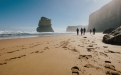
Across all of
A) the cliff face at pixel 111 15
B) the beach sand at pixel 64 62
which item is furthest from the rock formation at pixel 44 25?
the beach sand at pixel 64 62

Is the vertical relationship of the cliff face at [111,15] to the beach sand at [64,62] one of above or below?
above

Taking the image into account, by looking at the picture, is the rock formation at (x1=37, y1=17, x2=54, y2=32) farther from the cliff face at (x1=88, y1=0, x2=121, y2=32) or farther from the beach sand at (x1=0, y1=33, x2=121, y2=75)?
the beach sand at (x1=0, y1=33, x2=121, y2=75)

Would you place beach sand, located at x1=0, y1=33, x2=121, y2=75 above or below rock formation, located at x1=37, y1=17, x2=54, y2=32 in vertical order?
below

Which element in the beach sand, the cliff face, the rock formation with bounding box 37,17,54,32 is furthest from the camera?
the rock formation with bounding box 37,17,54,32

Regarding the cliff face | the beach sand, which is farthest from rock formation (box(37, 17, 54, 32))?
the beach sand

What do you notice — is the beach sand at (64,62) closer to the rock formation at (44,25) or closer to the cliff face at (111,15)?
the cliff face at (111,15)

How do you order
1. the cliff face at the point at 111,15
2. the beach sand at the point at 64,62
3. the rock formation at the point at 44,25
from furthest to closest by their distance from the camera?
the rock formation at the point at 44,25, the cliff face at the point at 111,15, the beach sand at the point at 64,62

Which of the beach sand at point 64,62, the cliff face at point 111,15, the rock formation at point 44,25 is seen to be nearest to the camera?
the beach sand at point 64,62

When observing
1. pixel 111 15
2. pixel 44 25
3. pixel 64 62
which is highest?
pixel 111 15

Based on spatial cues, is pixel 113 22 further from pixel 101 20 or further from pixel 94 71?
pixel 94 71

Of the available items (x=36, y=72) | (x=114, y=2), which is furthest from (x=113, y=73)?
(x=114, y=2)

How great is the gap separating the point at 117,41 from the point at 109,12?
52493mm

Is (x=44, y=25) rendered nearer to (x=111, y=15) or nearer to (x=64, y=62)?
(x=111, y=15)

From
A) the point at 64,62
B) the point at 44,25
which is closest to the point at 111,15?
the point at 64,62
